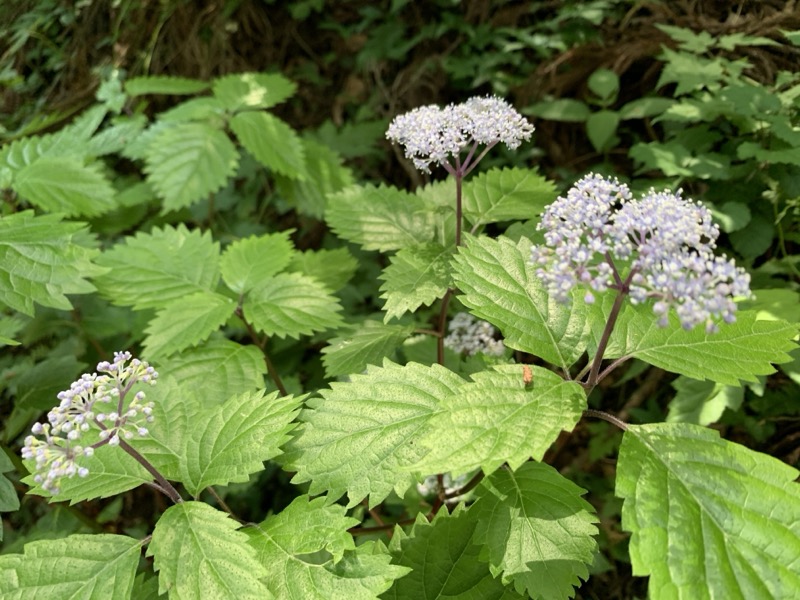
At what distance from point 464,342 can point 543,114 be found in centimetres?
175

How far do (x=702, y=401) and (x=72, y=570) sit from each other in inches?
89.5

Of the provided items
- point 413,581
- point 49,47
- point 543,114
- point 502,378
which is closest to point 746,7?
point 543,114

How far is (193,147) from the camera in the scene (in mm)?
3445

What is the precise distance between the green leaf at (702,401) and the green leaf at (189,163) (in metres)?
2.61

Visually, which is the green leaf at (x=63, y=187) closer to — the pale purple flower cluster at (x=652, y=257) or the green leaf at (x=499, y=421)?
the green leaf at (x=499, y=421)

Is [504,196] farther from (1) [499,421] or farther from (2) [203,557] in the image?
(2) [203,557]

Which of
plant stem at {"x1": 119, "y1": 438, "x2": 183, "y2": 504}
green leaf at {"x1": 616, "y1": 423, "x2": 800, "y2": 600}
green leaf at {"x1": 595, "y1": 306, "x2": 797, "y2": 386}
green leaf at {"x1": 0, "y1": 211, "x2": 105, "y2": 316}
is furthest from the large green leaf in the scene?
green leaf at {"x1": 0, "y1": 211, "x2": 105, "y2": 316}

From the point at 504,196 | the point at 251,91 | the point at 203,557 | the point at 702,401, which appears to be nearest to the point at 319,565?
the point at 203,557

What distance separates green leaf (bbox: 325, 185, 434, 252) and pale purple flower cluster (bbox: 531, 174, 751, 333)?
90 centimetres

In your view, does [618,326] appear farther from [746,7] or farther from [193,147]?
[746,7]

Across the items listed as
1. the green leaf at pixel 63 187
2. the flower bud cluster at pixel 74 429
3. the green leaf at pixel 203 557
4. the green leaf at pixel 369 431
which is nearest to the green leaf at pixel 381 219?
the green leaf at pixel 369 431

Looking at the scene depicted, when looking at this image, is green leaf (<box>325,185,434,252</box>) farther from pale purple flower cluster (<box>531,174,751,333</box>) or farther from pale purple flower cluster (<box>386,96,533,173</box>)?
pale purple flower cluster (<box>531,174,751,333</box>)

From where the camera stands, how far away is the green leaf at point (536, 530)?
1459 mm

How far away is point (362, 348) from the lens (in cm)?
207
